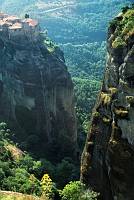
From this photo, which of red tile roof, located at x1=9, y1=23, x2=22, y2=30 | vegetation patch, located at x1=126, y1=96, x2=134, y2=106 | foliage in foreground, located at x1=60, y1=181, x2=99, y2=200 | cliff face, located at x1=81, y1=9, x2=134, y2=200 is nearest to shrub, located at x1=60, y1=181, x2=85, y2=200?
foliage in foreground, located at x1=60, y1=181, x2=99, y2=200

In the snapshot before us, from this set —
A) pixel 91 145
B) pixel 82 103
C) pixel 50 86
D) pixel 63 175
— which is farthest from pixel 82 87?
pixel 91 145

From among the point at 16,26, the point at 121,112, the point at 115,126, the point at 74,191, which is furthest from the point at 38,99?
the point at 121,112

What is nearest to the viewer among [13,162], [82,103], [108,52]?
[108,52]

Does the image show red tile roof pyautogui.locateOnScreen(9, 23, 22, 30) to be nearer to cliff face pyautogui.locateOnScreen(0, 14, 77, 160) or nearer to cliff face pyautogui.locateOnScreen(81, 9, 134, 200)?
cliff face pyautogui.locateOnScreen(0, 14, 77, 160)

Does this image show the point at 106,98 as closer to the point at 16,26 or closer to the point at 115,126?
the point at 115,126

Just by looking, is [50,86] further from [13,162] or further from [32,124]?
[13,162]
